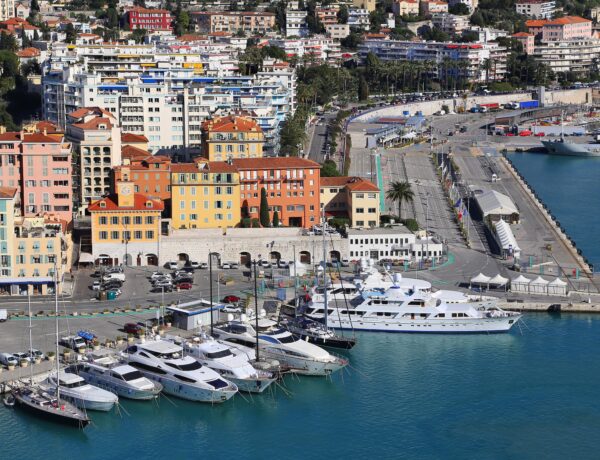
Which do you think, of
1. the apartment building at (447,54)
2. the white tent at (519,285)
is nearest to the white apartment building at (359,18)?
the apartment building at (447,54)

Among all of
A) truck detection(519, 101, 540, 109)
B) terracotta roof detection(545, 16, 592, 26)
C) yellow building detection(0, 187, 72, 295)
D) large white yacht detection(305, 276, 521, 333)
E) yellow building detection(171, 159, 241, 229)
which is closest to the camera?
large white yacht detection(305, 276, 521, 333)

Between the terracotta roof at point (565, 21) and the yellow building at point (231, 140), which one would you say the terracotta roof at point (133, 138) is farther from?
the terracotta roof at point (565, 21)

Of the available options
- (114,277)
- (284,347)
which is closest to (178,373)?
(284,347)

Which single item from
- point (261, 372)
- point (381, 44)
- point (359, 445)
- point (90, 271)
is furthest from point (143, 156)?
point (381, 44)

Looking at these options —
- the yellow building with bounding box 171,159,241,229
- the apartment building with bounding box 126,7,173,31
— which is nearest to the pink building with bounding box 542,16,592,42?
the apartment building with bounding box 126,7,173,31

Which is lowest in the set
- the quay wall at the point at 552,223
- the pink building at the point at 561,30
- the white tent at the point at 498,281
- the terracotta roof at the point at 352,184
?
the white tent at the point at 498,281

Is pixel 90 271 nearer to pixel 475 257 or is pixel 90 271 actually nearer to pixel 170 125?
pixel 475 257

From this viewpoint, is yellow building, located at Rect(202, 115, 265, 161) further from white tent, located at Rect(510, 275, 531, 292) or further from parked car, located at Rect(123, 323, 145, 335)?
parked car, located at Rect(123, 323, 145, 335)
